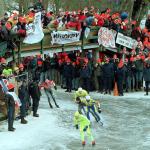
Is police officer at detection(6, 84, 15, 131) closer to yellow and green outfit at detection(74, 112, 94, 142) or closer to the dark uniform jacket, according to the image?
the dark uniform jacket

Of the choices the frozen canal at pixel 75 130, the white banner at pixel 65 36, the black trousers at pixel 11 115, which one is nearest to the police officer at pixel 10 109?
the black trousers at pixel 11 115

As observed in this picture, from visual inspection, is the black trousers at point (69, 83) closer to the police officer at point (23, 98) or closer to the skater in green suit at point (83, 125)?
the police officer at point (23, 98)

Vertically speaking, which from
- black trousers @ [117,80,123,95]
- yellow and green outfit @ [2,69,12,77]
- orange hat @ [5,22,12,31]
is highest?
orange hat @ [5,22,12,31]

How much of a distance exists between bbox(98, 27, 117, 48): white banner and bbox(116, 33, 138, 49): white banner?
0.38 meters

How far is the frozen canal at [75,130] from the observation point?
1866 cm

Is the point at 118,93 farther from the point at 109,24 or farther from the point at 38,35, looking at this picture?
the point at 38,35

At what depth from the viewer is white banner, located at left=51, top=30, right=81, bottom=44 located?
27531mm

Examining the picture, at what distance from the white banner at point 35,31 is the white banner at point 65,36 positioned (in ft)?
6.97

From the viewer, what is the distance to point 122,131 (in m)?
21.0

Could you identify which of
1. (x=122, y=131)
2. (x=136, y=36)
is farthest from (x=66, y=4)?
(x=122, y=131)

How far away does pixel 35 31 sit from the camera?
25.0m

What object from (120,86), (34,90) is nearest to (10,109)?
(34,90)

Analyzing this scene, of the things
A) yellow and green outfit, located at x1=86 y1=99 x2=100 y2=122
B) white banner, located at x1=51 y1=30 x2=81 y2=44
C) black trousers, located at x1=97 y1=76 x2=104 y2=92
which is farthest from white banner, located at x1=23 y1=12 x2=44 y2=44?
black trousers, located at x1=97 y1=76 x2=104 y2=92

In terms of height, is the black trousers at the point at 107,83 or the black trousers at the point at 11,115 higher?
the black trousers at the point at 107,83
